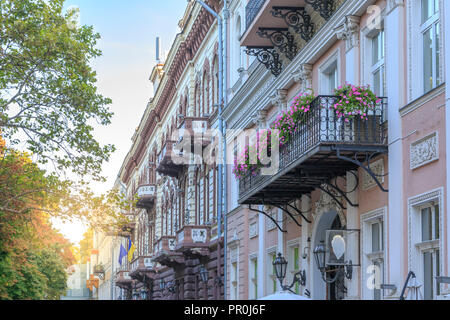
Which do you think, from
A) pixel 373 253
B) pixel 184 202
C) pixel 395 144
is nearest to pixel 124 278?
pixel 184 202

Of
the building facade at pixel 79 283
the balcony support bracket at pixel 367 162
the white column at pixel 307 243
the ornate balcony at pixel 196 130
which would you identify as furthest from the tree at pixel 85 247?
the balcony support bracket at pixel 367 162

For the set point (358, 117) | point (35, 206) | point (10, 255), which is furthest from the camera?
point (10, 255)

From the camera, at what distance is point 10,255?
33906 millimetres

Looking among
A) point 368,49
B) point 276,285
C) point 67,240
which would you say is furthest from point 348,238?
point 67,240

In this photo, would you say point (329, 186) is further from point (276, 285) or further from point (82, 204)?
point (82, 204)

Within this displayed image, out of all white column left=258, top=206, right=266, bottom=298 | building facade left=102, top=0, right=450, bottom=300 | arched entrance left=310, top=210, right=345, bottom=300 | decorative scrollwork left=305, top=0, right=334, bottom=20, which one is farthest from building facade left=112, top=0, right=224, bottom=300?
decorative scrollwork left=305, top=0, right=334, bottom=20

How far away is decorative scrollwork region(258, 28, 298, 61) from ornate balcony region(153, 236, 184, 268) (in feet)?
55.6

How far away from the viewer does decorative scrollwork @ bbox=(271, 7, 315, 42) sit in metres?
19.1

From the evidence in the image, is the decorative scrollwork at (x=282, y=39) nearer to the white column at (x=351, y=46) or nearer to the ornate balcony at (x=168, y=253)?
the white column at (x=351, y=46)

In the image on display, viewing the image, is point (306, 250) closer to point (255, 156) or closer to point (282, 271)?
point (282, 271)

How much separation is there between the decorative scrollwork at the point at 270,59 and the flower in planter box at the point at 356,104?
7594 millimetres

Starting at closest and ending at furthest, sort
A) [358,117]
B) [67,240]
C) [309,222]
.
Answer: [358,117]
[309,222]
[67,240]

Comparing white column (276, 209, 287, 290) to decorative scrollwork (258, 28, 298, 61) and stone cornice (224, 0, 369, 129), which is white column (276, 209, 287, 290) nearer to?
stone cornice (224, 0, 369, 129)
